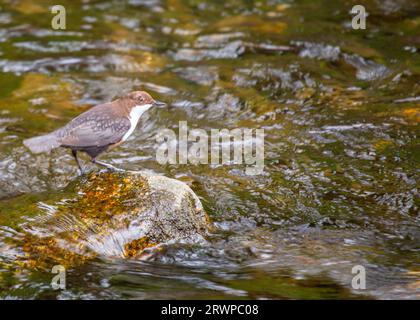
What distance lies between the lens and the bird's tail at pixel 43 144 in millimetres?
5973

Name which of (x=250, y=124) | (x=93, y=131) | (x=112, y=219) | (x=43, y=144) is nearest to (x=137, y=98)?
(x=93, y=131)

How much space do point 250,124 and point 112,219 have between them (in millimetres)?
3299

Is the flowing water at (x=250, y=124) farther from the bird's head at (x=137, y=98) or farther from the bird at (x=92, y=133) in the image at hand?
the bird's head at (x=137, y=98)

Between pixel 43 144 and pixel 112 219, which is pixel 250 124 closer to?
pixel 43 144

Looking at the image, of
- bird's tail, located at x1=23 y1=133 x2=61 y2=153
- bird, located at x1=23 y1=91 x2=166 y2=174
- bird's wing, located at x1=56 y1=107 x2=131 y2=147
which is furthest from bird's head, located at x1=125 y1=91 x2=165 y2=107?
bird's tail, located at x1=23 y1=133 x2=61 y2=153

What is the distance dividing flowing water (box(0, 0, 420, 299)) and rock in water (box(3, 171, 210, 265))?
147mm

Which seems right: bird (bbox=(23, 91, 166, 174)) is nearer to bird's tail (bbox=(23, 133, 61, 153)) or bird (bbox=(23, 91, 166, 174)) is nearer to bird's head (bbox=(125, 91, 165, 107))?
bird's tail (bbox=(23, 133, 61, 153))

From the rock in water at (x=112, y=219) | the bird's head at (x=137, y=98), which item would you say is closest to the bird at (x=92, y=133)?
the bird's head at (x=137, y=98)

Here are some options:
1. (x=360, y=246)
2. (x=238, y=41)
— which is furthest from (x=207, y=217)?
(x=238, y=41)

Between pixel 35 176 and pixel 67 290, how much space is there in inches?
110

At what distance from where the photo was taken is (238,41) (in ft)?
35.6

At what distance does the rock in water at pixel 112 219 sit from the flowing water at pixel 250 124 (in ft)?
0.48

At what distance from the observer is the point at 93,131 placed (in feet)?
20.1
